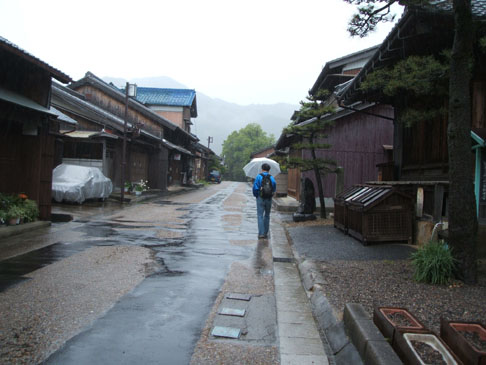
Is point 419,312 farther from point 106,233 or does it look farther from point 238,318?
point 106,233

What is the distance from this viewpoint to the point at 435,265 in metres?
4.84

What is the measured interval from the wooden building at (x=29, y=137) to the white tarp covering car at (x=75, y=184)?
14.0 feet

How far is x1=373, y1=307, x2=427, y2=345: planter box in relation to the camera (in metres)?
2.97

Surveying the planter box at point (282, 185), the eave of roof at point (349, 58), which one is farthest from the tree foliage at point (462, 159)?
the planter box at point (282, 185)

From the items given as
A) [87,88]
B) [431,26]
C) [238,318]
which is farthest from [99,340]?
[87,88]

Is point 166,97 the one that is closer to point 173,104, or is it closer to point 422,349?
point 173,104

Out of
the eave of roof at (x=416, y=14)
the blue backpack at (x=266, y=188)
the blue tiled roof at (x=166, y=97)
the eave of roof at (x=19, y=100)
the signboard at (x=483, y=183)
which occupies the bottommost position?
the blue backpack at (x=266, y=188)

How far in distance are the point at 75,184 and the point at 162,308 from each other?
12475 millimetres

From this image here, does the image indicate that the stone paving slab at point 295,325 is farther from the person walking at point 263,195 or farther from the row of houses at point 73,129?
the row of houses at point 73,129

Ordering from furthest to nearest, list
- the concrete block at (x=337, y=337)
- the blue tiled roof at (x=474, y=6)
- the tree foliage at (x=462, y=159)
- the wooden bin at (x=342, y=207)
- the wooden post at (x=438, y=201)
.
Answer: the wooden bin at (x=342, y=207) < the wooden post at (x=438, y=201) < the blue tiled roof at (x=474, y=6) < the tree foliage at (x=462, y=159) < the concrete block at (x=337, y=337)

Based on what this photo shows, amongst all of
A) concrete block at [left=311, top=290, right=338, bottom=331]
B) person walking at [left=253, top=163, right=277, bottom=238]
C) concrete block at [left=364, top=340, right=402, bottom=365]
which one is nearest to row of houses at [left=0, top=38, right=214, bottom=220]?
person walking at [left=253, top=163, right=277, bottom=238]

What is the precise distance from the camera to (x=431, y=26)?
7160 mm

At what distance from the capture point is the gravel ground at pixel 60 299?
3293 mm

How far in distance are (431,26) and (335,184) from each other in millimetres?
9789
